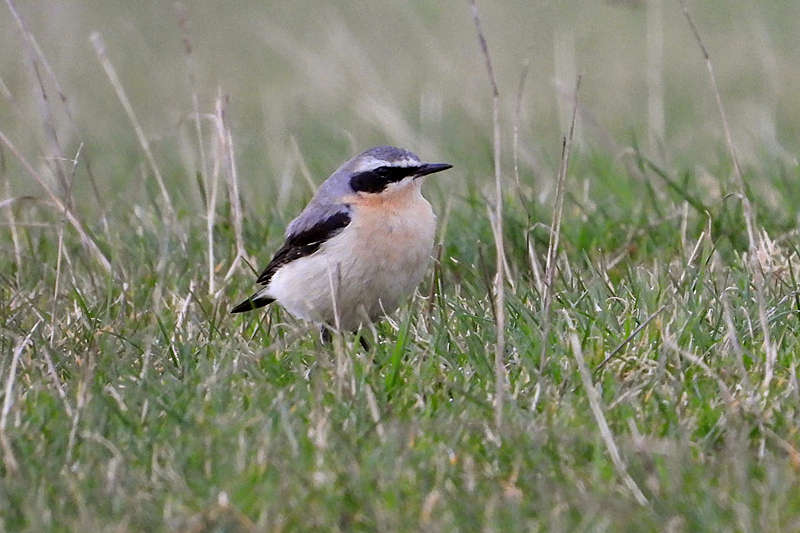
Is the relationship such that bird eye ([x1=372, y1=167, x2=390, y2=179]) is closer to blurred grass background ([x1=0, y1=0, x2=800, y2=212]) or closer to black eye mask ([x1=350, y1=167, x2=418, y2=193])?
black eye mask ([x1=350, y1=167, x2=418, y2=193])

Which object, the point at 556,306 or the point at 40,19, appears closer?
the point at 556,306

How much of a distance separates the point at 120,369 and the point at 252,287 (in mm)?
1628

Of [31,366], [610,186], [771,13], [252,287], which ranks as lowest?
[771,13]

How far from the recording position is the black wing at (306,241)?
605 centimetres

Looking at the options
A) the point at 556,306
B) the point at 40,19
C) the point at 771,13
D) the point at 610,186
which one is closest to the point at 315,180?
the point at 610,186

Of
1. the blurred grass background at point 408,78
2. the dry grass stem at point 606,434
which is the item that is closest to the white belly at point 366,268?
the dry grass stem at point 606,434

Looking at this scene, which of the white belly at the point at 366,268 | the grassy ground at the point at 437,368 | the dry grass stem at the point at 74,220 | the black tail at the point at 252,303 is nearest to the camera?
the grassy ground at the point at 437,368

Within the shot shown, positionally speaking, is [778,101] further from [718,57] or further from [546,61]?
[546,61]

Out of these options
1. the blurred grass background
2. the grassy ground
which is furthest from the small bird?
the blurred grass background

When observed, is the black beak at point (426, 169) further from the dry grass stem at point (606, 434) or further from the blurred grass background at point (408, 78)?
the blurred grass background at point (408, 78)

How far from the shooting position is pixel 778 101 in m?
11.8

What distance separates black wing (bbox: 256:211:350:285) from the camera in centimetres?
605

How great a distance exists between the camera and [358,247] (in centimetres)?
586

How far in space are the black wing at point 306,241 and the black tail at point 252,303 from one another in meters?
0.10
